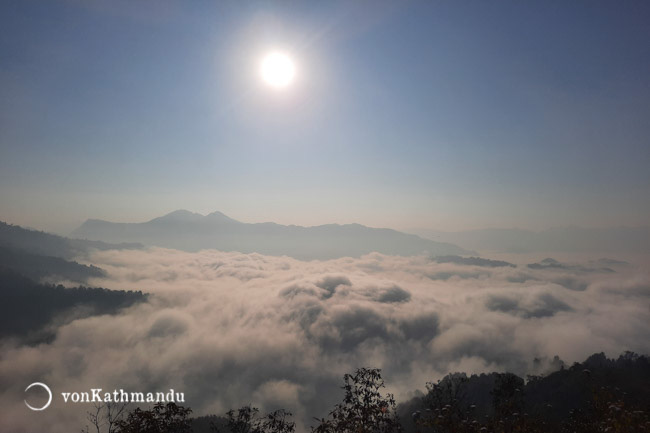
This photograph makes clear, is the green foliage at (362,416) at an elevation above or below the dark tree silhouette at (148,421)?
above

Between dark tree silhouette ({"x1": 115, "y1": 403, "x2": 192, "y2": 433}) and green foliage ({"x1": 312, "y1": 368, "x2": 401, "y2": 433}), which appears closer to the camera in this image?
green foliage ({"x1": 312, "y1": 368, "x2": 401, "y2": 433})

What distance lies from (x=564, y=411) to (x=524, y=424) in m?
224

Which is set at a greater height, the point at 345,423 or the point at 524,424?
the point at 524,424

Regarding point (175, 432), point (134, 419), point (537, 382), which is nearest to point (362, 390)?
point (175, 432)

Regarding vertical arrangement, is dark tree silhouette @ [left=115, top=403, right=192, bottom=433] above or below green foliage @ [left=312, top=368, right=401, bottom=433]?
below

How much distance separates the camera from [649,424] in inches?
472

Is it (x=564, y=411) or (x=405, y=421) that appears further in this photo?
(x=405, y=421)

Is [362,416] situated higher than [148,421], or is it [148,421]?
[362,416]

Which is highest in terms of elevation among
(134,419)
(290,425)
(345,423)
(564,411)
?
(345,423)

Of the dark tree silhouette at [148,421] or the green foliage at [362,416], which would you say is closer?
the green foliage at [362,416]

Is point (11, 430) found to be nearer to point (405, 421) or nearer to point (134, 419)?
point (405, 421)

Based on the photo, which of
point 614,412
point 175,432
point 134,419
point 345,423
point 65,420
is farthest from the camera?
point 65,420

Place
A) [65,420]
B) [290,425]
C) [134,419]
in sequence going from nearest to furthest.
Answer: [134,419], [290,425], [65,420]

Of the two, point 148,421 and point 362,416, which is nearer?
point 148,421
